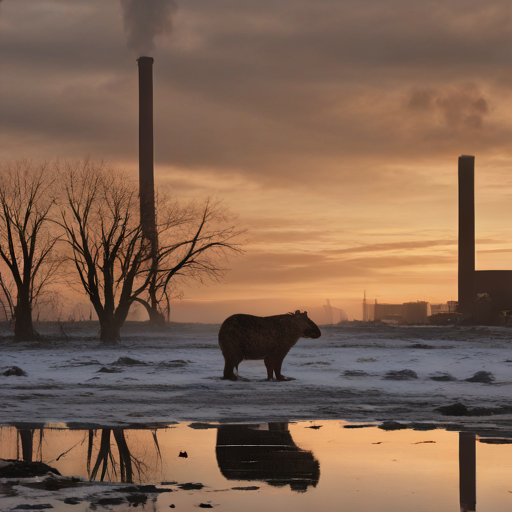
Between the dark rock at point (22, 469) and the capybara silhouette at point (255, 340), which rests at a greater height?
the capybara silhouette at point (255, 340)

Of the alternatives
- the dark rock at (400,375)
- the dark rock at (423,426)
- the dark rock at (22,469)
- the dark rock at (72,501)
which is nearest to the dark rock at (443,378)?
the dark rock at (400,375)

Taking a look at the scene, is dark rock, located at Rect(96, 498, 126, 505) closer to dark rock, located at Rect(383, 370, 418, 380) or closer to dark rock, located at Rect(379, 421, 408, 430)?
dark rock, located at Rect(379, 421, 408, 430)

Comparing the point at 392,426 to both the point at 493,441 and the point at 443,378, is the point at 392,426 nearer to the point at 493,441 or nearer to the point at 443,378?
the point at 493,441

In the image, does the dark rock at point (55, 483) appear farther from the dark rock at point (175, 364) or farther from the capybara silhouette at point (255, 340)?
the dark rock at point (175, 364)

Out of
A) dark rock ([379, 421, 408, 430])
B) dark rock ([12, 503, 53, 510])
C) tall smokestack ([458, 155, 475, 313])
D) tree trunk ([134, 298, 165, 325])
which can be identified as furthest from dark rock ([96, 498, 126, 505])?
tall smokestack ([458, 155, 475, 313])

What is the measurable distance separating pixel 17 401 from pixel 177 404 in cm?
332

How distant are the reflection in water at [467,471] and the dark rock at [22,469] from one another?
4350 mm

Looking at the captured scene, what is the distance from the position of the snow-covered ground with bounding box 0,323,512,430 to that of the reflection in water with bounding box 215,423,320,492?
1668 mm

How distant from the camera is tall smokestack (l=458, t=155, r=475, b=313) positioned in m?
68.4

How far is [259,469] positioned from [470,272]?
63.9 meters

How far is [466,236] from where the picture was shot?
226 feet

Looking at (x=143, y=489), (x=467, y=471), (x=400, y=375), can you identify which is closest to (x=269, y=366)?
(x=400, y=375)

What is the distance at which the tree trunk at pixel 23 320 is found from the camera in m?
35.4

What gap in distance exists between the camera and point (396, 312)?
106375mm
